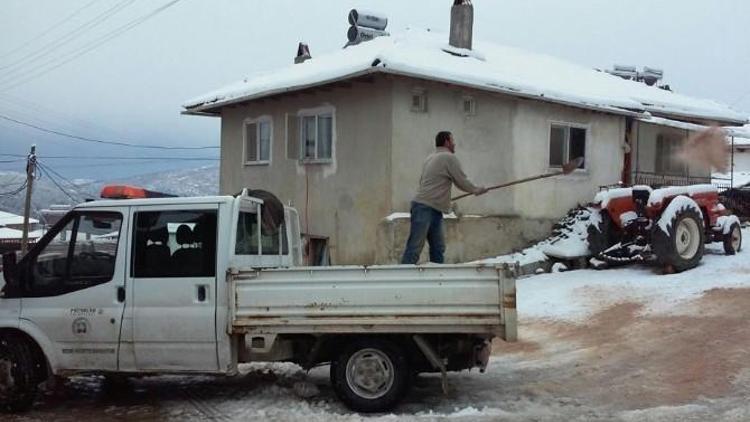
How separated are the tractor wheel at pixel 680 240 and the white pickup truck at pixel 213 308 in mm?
6394

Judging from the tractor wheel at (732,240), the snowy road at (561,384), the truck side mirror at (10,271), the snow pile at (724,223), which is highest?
the snow pile at (724,223)

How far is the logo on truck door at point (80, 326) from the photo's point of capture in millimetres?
6434

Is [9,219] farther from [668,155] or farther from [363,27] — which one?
[668,155]

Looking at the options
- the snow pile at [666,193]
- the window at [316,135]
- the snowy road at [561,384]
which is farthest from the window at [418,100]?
the snowy road at [561,384]

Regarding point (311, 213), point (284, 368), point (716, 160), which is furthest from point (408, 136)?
point (716, 160)

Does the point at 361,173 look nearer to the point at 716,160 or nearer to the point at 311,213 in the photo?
the point at 311,213

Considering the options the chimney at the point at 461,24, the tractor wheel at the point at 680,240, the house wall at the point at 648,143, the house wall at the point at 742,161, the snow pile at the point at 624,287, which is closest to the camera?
the snow pile at the point at 624,287

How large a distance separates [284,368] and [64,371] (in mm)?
2373

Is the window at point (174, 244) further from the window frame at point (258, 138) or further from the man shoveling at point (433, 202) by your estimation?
the window frame at point (258, 138)

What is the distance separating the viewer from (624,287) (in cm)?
1138

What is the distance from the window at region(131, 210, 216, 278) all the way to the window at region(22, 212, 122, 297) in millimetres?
238

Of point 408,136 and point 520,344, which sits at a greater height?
point 408,136

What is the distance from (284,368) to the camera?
8109mm

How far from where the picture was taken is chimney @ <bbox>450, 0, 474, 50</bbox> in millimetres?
15859
